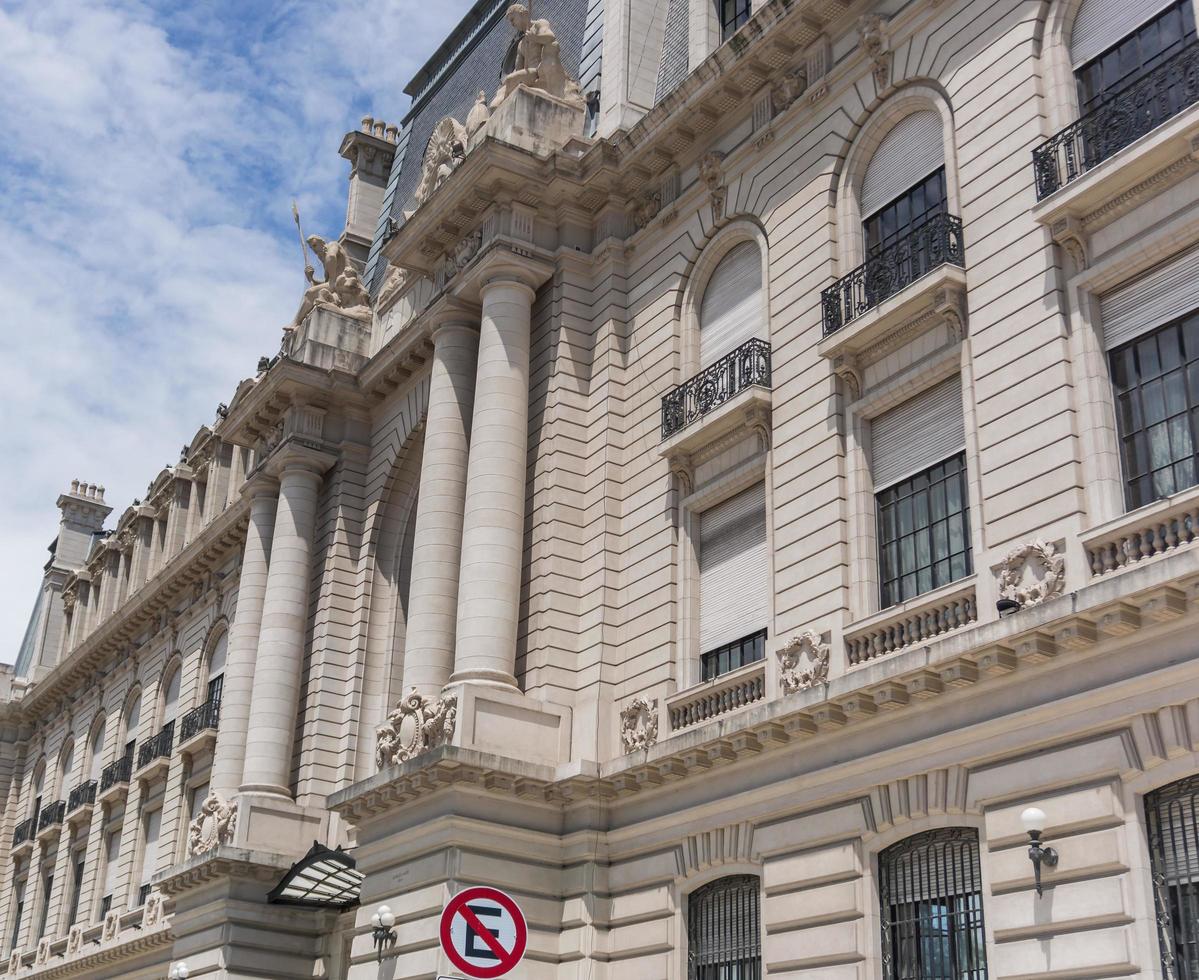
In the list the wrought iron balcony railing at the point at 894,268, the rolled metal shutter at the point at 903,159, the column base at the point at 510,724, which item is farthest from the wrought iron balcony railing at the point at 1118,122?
the column base at the point at 510,724

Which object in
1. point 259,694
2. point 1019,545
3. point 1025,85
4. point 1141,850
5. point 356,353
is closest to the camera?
point 1141,850

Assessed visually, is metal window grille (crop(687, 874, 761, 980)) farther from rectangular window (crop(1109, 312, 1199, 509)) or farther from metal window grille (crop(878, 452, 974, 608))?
rectangular window (crop(1109, 312, 1199, 509))

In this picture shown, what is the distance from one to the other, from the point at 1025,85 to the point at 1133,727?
8.95 meters

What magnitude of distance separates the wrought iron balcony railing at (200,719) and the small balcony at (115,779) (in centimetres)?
501

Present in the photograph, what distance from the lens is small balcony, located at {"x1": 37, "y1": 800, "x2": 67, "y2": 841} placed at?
51156 millimetres

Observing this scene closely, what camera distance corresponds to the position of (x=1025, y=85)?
1998cm

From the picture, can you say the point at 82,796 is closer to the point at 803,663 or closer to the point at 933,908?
the point at 803,663

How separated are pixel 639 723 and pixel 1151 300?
1041 cm

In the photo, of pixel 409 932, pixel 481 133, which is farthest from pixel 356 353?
pixel 409 932

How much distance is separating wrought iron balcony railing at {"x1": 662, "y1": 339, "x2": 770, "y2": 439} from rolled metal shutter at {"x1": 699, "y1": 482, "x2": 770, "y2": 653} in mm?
1647

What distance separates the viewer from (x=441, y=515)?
27891 mm

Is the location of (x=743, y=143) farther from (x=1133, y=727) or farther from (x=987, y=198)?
(x=1133, y=727)

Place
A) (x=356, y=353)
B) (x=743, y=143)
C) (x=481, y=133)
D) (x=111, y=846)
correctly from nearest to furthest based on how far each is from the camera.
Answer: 1. (x=743, y=143)
2. (x=481, y=133)
3. (x=356, y=353)
4. (x=111, y=846)

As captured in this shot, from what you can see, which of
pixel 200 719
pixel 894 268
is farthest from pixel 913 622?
pixel 200 719
